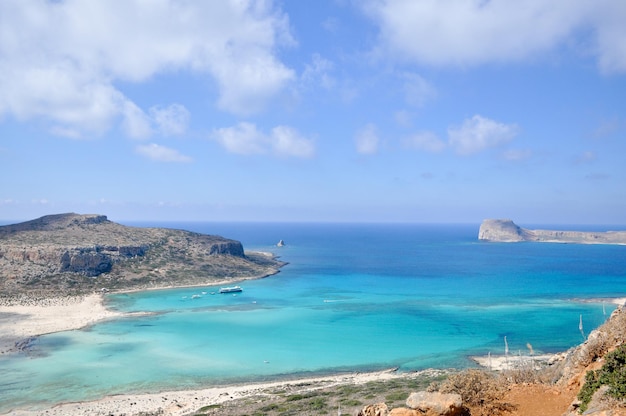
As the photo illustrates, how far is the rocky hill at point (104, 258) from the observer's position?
7325 cm

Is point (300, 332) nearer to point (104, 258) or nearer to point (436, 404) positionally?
point (436, 404)

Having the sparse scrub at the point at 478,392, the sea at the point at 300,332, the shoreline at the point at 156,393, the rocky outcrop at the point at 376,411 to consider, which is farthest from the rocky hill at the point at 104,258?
the sparse scrub at the point at 478,392

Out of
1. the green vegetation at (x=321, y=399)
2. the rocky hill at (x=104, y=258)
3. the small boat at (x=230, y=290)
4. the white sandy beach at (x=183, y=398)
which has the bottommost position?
the white sandy beach at (x=183, y=398)

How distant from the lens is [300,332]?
49500 millimetres

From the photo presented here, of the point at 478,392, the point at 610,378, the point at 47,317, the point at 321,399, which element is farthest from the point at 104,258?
the point at 610,378

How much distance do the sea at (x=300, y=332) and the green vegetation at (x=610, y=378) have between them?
16.5m

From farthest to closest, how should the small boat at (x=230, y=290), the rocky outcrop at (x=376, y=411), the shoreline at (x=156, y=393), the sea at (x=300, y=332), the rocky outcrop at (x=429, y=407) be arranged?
the small boat at (x=230, y=290) < the sea at (x=300, y=332) < the shoreline at (x=156, y=393) < the rocky outcrop at (x=376, y=411) < the rocky outcrop at (x=429, y=407)

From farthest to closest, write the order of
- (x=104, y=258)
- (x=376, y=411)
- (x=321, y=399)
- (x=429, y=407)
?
(x=104, y=258)
(x=321, y=399)
(x=376, y=411)
(x=429, y=407)

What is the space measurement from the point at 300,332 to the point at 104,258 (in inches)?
1987

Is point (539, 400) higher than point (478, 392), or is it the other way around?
point (478, 392)

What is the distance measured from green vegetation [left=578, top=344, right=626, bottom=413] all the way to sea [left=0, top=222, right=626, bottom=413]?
16.5m

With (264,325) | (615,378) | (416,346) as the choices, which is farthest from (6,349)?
(615,378)

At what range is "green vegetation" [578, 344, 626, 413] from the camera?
36.1ft

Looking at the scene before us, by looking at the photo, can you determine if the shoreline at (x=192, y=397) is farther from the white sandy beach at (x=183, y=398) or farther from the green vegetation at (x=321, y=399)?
the green vegetation at (x=321, y=399)
